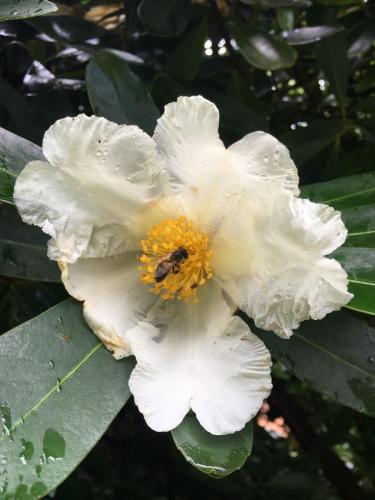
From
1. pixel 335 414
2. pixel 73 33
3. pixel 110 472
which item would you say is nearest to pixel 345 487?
pixel 335 414

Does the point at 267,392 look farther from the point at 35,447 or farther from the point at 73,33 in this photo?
the point at 73,33

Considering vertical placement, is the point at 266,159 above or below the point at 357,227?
above

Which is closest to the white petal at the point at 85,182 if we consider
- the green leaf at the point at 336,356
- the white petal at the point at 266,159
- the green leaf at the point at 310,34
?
the white petal at the point at 266,159

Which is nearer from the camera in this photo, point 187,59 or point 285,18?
point 187,59

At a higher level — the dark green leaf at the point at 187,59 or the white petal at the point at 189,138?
the white petal at the point at 189,138

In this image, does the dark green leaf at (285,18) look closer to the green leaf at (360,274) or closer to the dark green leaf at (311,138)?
the dark green leaf at (311,138)

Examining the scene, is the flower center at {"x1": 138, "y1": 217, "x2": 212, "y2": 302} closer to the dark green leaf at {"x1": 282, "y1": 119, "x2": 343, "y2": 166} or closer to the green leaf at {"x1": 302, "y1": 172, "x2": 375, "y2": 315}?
the green leaf at {"x1": 302, "y1": 172, "x2": 375, "y2": 315}

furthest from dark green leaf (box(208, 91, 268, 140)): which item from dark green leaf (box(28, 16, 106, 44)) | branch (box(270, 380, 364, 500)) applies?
branch (box(270, 380, 364, 500))

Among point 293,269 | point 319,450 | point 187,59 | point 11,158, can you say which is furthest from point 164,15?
point 319,450

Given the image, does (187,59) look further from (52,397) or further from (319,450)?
(319,450)
